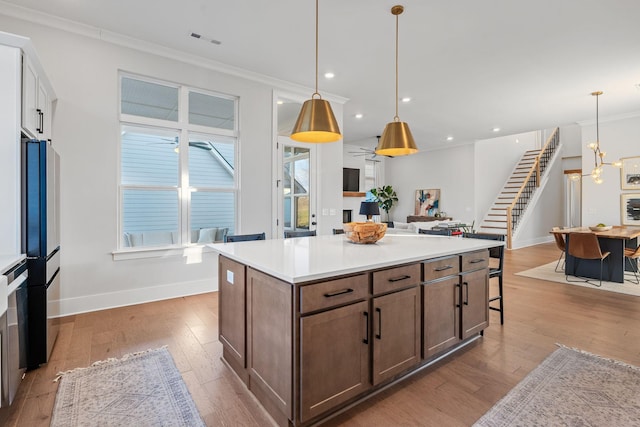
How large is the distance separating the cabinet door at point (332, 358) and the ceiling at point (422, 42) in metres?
2.85

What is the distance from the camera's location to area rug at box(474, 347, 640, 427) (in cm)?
177

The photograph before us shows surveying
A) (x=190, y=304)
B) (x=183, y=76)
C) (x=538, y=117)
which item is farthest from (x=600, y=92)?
(x=190, y=304)

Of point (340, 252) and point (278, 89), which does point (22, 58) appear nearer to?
point (340, 252)

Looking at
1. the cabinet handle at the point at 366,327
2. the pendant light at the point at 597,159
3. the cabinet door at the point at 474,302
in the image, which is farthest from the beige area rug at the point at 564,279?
the cabinet handle at the point at 366,327

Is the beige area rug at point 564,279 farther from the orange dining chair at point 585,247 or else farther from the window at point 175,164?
the window at point 175,164

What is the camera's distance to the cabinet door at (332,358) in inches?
63.0

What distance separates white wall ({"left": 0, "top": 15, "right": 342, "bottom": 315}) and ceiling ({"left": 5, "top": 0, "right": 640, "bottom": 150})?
26cm

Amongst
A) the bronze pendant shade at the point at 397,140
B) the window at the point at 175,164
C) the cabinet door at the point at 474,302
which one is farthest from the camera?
the window at the point at 175,164

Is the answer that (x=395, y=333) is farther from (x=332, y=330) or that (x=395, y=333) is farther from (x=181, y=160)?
(x=181, y=160)

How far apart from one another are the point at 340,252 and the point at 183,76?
333 centimetres

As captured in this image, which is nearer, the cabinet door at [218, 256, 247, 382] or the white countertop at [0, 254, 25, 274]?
the white countertop at [0, 254, 25, 274]

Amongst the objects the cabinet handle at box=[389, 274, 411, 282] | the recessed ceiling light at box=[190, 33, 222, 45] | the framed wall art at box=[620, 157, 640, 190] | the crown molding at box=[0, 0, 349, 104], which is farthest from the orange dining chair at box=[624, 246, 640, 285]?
the recessed ceiling light at box=[190, 33, 222, 45]

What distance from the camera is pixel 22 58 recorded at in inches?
88.9

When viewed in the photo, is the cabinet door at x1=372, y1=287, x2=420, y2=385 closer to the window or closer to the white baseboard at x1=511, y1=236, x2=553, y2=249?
the window
